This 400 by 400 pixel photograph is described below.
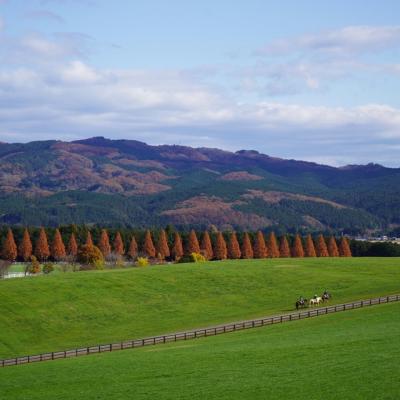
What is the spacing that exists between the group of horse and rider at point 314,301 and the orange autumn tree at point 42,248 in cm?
9020

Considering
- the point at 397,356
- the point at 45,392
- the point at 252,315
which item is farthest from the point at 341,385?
the point at 252,315

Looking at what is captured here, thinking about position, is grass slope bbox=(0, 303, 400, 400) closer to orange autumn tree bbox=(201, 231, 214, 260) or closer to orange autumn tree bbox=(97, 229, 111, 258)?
orange autumn tree bbox=(97, 229, 111, 258)

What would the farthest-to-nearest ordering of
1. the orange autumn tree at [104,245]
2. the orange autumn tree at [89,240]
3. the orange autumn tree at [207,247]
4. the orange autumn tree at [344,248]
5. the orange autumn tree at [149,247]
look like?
the orange autumn tree at [344,248] < the orange autumn tree at [149,247] < the orange autumn tree at [207,247] < the orange autumn tree at [104,245] < the orange autumn tree at [89,240]

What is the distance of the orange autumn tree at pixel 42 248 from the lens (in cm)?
16738

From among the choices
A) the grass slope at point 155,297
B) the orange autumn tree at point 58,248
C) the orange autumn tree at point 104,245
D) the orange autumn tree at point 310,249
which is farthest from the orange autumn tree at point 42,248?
the orange autumn tree at point 310,249

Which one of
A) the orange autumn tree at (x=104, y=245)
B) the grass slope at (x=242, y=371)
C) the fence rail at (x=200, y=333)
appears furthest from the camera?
the orange autumn tree at (x=104, y=245)

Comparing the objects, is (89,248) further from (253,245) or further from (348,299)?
(348,299)

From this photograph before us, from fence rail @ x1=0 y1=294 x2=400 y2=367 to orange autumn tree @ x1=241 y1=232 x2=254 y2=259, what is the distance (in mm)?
91029

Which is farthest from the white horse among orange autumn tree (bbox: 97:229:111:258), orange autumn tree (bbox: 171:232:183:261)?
orange autumn tree (bbox: 97:229:111:258)

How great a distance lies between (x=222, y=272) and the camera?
360 ft

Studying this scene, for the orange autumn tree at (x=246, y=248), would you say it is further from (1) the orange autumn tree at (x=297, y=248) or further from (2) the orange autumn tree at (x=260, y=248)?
(1) the orange autumn tree at (x=297, y=248)

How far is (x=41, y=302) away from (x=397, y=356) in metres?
54.3

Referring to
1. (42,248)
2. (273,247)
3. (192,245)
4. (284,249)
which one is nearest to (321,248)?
A: (284,249)

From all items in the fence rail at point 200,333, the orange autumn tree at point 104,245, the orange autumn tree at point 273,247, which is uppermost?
the orange autumn tree at point 104,245
